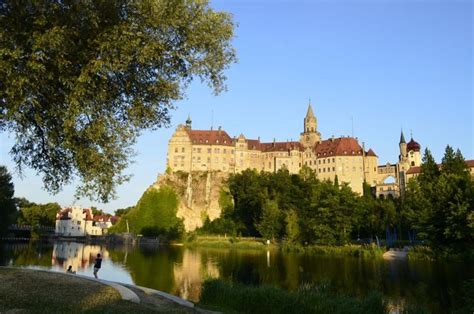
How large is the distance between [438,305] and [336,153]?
104645 mm

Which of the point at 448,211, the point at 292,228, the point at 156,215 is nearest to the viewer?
the point at 448,211

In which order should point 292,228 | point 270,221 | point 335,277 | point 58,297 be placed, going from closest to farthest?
point 58,297, point 335,277, point 292,228, point 270,221

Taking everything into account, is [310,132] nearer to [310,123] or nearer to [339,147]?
[310,123]

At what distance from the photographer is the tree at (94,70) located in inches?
413

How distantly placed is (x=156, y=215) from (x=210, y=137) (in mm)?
30461

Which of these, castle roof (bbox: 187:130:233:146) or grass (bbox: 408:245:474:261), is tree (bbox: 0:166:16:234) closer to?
grass (bbox: 408:245:474:261)

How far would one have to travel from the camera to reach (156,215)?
101062 millimetres

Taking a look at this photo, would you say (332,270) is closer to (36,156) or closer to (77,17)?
(36,156)

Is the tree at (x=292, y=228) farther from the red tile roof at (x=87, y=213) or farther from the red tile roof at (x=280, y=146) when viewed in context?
the red tile roof at (x=87, y=213)

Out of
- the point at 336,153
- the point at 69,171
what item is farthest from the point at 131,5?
the point at 336,153

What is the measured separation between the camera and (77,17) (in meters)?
11.1

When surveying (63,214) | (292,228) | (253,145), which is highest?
(253,145)

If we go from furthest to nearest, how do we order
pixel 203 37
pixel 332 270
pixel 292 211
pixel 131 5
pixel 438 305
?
pixel 292 211, pixel 332 270, pixel 438 305, pixel 203 37, pixel 131 5

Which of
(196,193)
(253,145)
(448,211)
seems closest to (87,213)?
(196,193)
